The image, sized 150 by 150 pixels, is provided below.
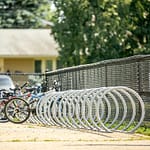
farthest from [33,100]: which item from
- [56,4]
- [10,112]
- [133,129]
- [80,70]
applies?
[56,4]

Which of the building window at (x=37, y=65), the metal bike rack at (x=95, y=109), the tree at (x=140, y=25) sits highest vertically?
the tree at (x=140, y=25)

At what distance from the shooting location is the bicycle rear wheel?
722 inches

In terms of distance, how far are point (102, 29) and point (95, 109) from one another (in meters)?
19.5

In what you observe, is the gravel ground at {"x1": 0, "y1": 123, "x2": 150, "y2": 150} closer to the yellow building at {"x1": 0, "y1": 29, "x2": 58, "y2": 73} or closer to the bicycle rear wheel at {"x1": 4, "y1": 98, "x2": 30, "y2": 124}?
the bicycle rear wheel at {"x1": 4, "y1": 98, "x2": 30, "y2": 124}

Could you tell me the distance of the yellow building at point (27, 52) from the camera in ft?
147

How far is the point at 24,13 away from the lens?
6650cm

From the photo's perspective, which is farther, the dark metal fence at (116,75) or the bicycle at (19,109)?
the bicycle at (19,109)

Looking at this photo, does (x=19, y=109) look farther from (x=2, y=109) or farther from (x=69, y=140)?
(x=69, y=140)

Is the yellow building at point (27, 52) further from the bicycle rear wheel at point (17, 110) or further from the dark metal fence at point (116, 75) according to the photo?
the bicycle rear wheel at point (17, 110)

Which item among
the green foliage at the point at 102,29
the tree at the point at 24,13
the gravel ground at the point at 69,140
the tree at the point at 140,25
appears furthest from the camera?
the tree at the point at 24,13

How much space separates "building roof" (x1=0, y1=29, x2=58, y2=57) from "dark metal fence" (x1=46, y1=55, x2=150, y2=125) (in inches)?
894

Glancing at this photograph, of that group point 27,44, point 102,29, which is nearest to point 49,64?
point 27,44

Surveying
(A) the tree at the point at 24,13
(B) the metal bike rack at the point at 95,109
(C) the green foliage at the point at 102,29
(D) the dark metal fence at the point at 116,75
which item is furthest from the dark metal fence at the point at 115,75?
(A) the tree at the point at 24,13

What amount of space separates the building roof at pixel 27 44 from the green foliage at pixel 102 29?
26.6ft
